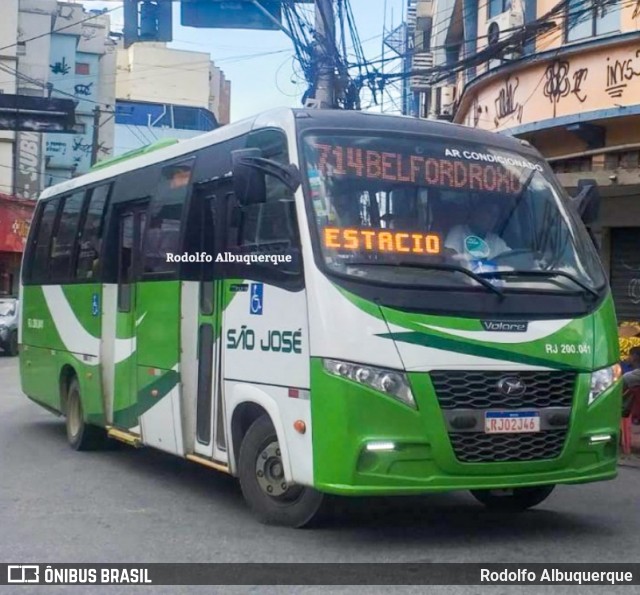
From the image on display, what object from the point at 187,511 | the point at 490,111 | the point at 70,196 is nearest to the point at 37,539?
the point at 187,511

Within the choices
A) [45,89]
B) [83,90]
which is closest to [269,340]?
[45,89]

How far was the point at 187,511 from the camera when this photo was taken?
8133 millimetres

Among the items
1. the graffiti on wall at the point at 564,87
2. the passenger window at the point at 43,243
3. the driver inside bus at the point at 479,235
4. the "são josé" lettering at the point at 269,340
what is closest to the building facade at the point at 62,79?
the graffiti on wall at the point at 564,87

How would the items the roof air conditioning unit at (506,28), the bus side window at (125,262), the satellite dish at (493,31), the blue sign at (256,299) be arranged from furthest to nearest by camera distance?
1. the satellite dish at (493,31)
2. the roof air conditioning unit at (506,28)
3. the bus side window at (125,262)
4. the blue sign at (256,299)

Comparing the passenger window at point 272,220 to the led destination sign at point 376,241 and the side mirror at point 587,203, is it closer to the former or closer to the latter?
the led destination sign at point 376,241

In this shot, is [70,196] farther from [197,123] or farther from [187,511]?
[197,123]

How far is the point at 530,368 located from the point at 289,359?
1572 mm

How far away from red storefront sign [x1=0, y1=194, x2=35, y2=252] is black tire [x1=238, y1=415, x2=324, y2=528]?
1375 inches

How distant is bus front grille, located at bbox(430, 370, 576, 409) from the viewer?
262 inches

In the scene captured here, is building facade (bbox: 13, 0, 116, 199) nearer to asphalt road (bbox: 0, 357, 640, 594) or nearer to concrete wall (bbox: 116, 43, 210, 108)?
concrete wall (bbox: 116, 43, 210, 108)

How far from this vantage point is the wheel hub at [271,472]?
23.9 feet

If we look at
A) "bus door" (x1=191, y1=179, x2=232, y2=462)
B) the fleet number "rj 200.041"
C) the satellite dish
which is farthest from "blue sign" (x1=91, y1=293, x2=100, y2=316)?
the satellite dish

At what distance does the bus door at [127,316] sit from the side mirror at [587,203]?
398 centimetres

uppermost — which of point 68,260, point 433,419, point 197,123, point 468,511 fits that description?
point 197,123
